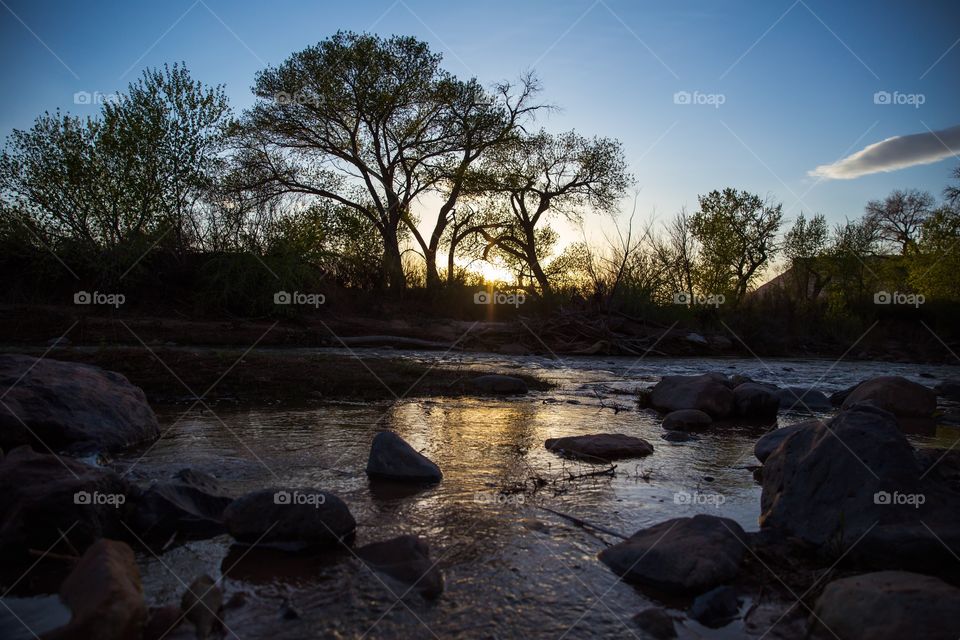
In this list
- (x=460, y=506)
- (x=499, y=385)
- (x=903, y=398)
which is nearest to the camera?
(x=460, y=506)

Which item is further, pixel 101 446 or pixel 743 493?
pixel 101 446

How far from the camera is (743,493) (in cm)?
448

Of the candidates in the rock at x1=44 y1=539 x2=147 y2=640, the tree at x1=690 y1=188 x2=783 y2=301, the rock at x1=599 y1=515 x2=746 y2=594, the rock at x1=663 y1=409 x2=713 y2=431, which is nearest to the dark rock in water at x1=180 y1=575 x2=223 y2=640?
the rock at x1=44 y1=539 x2=147 y2=640

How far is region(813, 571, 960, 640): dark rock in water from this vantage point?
7.46 feet

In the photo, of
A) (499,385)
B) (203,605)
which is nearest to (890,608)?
(203,605)

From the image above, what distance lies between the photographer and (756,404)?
8117 millimetres

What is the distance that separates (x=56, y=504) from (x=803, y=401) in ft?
30.3

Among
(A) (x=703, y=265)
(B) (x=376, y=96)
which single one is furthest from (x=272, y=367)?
(A) (x=703, y=265)

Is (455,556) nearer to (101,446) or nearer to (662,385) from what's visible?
(101,446)

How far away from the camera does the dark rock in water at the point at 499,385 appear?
31.7 ft

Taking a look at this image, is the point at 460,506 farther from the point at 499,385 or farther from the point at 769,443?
the point at 499,385

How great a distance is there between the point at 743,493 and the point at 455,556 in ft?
8.04

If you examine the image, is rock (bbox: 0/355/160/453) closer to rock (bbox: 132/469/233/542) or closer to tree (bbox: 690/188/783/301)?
rock (bbox: 132/469/233/542)

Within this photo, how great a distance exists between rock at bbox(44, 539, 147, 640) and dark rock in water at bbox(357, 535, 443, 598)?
1014 mm
